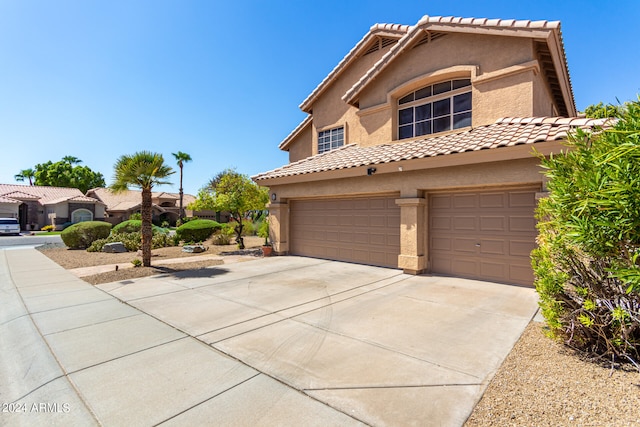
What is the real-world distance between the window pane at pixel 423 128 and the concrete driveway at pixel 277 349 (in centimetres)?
607

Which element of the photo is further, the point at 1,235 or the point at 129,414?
the point at 1,235

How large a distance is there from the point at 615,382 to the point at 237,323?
213 inches

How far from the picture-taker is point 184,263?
12945 mm

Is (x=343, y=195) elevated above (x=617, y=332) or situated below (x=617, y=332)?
above

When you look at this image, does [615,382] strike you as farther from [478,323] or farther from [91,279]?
[91,279]

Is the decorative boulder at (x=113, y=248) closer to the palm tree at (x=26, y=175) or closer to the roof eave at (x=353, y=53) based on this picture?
the roof eave at (x=353, y=53)

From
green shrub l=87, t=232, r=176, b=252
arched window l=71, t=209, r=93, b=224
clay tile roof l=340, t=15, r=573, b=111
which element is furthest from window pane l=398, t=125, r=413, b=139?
arched window l=71, t=209, r=93, b=224

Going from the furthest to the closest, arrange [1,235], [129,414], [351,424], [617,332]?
[1,235], [617,332], [129,414], [351,424]

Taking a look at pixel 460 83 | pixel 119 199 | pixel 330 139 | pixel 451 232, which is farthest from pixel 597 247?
pixel 119 199

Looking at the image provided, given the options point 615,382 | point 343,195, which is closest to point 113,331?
point 615,382

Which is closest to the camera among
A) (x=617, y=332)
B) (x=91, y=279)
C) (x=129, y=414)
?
(x=129, y=414)

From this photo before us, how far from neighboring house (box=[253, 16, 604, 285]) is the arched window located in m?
38.4

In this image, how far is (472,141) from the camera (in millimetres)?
8961

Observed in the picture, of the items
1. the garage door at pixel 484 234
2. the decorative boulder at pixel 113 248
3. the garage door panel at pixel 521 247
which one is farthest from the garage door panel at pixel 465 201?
the decorative boulder at pixel 113 248
